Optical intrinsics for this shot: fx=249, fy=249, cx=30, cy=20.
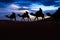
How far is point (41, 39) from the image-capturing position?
13.2 metres

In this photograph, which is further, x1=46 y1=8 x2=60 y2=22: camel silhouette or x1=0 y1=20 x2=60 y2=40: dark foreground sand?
x1=46 y1=8 x2=60 y2=22: camel silhouette

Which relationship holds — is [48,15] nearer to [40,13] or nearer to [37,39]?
[40,13]

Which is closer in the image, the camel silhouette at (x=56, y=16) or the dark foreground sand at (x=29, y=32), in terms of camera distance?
the dark foreground sand at (x=29, y=32)

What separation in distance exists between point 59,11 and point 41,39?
71.9 feet

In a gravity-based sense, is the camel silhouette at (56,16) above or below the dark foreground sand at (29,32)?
above

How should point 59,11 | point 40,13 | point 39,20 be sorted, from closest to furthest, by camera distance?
point 59,11
point 40,13
point 39,20

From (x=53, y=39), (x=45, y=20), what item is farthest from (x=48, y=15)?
(x=53, y=39)

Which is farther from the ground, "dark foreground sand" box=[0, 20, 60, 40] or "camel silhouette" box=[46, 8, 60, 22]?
"camel silhouette" box=[46, 8, 60, 22]

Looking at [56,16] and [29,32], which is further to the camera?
[56,16]

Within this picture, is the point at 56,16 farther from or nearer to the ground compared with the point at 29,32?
farther from the ground

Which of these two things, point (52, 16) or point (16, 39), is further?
point (52, 16)

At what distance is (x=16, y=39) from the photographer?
13.1 m

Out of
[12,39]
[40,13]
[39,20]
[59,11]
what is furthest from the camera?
[39,20]

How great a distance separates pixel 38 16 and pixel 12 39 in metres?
26.7
